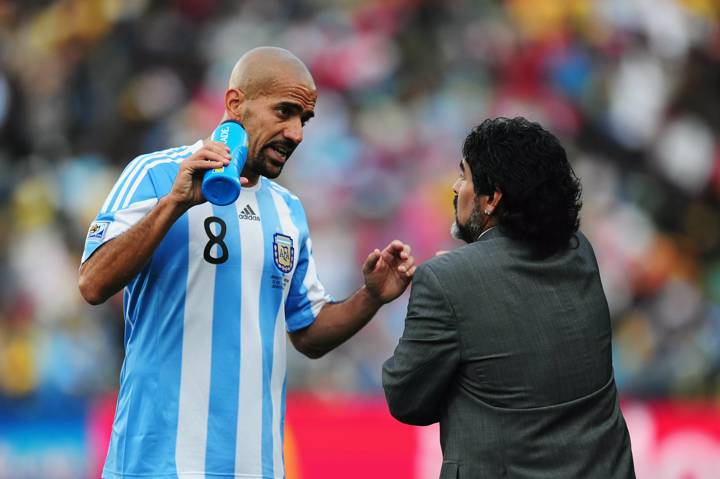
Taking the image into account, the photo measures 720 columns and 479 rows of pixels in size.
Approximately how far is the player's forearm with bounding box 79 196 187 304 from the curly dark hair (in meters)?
0.82

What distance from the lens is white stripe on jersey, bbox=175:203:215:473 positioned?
3102 mm

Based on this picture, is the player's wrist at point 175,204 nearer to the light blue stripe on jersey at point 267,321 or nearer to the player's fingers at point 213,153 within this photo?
the player's fingers at point 213,153

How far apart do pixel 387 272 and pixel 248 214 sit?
0.48 metres

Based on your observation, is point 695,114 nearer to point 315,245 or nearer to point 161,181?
point 315,245

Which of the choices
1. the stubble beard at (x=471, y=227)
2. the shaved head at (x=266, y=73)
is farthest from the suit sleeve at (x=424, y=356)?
the shaved head at (x=266, y=73)

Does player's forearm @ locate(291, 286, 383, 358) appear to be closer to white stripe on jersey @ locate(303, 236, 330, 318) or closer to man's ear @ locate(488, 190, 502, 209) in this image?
white stripe on jersey @ locate(303, 236, 330, 318)

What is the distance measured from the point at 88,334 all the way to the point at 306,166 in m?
2.32

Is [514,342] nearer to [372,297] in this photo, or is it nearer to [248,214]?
[372,297]

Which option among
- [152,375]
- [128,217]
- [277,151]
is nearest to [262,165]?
[277,151]

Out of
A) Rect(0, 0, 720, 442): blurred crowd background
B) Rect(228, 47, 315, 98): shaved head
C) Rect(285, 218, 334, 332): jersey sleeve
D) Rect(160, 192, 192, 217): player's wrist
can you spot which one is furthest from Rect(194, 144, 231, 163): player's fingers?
Rect(0, 0, 720, 442): blurred crowd background

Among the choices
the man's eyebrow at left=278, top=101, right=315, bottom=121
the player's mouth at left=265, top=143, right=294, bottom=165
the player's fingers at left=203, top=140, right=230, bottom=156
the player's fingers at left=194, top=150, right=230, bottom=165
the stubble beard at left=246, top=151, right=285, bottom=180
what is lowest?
the player's fingers at left=194, top=150, right=230, bottom=165

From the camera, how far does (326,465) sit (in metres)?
5.91

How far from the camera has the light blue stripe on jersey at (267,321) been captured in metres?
3.23

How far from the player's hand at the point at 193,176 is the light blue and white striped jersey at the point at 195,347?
0.26 meters
